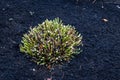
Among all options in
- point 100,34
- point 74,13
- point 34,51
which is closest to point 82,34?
point 100,34

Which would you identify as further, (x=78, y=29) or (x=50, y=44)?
(x=78, y=29)

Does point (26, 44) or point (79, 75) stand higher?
point (26, 44)

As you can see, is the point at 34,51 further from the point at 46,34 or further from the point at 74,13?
the point at 74,13
